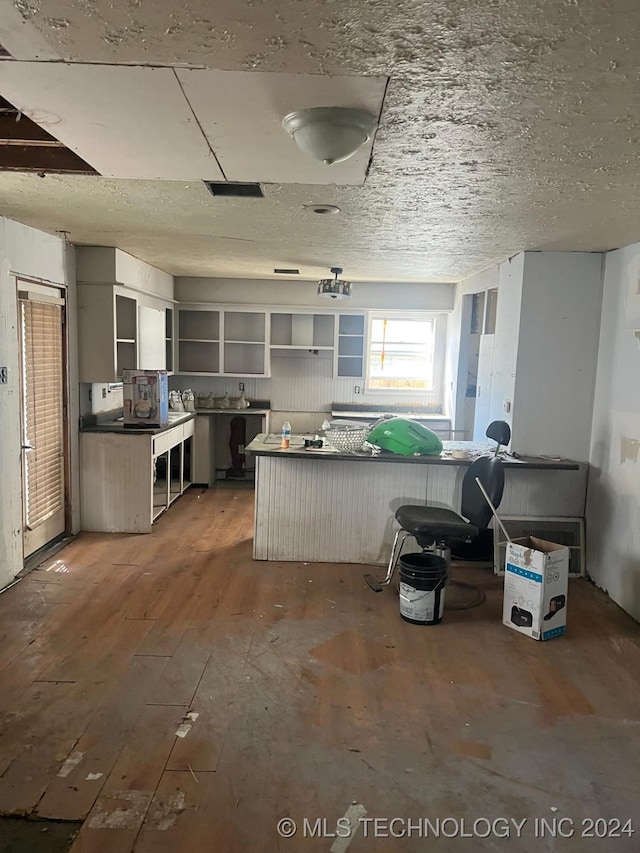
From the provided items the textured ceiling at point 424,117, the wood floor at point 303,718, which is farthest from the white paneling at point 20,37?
the wood floor at point 303,718

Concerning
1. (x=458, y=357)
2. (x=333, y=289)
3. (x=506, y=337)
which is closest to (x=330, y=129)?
(x=506, y=337)

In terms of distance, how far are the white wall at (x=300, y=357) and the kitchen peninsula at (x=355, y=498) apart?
2654 mm

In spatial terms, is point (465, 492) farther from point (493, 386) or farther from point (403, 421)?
point (493, 386)

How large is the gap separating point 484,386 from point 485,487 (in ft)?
5.51

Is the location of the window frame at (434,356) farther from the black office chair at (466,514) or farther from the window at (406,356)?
the black office chair at (466,514)

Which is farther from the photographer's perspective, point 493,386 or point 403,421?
point 493,386

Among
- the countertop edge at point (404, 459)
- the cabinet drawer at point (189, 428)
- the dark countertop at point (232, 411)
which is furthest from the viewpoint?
the dark countertop at point (232, 411)

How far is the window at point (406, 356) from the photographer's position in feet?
23.1

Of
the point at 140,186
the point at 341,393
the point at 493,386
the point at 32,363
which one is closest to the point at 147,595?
the point at 32,363

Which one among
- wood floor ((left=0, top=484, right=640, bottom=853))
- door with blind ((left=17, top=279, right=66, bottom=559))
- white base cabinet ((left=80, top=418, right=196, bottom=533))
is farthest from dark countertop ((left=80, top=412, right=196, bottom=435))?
wood floor ((left=0, top=484, right=640, bottom=853))

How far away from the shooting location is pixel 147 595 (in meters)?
3.78

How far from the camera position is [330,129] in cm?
183

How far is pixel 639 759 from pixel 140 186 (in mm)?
3309

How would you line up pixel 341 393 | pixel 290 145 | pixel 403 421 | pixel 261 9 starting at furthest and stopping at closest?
pixel 341 393 → pixel 403 421 → pixel 290 145 → pixel 261 9
